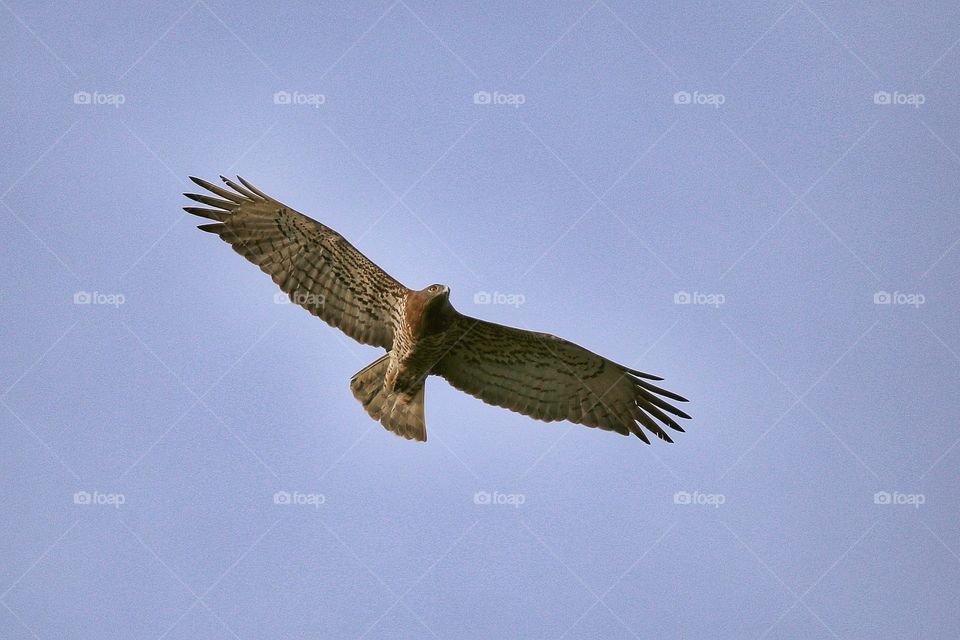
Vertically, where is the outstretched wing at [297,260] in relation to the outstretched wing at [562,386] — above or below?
above

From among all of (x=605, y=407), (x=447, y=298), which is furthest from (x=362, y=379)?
(x=605, y=407)

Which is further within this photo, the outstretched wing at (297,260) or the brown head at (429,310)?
the outstretched wing at (297,260)

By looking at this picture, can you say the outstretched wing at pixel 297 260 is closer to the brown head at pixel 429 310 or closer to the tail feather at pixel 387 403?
the tail feather at pixel 387 403

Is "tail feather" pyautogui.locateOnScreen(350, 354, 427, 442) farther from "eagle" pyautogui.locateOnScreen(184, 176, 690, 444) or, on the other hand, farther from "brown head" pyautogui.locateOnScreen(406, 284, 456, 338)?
"brown head" pyautogui.locateOnScreen(406, 284, 456, 338)

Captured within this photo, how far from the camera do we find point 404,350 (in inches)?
578

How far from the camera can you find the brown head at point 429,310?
46.2 feet

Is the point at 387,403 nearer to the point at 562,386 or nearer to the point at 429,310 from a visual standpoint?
the point at 429,310

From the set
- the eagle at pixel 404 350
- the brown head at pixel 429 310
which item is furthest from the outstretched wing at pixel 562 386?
the brown head at pixel 429 310

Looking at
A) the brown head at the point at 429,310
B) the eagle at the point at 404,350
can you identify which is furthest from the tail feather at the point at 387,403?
the brown head at the point at 429,310

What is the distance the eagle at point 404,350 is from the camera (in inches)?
589

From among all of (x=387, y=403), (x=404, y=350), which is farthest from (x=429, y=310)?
(x=387, y=403)

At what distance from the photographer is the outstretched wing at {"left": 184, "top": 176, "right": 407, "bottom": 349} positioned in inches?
594

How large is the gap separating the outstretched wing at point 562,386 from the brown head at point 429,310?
3.12ft

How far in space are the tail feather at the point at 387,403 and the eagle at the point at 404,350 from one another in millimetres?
13
